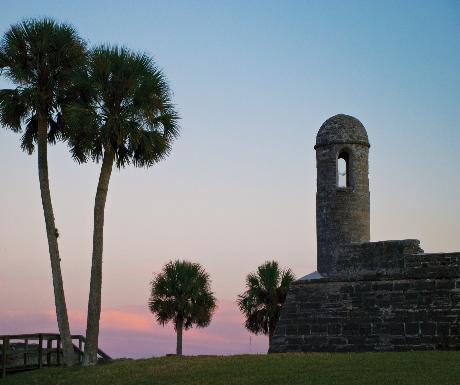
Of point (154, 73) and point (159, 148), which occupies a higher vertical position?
point (154, 73)

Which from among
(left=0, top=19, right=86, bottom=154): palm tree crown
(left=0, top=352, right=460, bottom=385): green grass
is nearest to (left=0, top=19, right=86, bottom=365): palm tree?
(left=0, top=19, right=86, bottom=154): palm tree crown

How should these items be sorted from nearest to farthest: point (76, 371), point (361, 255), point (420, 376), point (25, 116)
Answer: point (420, 376)
point (76, 371)
point (361, 255)
point (25, 116)

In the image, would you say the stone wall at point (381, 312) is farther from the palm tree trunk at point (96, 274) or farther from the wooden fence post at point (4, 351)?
the wooden fence post at point (4, 351)

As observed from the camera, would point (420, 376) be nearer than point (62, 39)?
Yes

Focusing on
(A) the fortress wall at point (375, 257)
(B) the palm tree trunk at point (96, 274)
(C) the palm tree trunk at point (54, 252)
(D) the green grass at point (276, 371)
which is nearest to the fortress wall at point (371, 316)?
(A) the fortress wall at point (375, 257)

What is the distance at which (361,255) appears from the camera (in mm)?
27875

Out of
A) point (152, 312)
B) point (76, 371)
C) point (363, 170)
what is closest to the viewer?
point (76, 371)

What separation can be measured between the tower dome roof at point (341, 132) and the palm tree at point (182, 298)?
584 inches

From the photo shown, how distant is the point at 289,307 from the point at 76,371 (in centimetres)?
744

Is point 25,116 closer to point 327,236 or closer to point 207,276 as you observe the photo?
point 327,236

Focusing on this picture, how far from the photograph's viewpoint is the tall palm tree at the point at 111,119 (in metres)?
27.0

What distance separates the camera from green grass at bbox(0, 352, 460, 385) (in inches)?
750

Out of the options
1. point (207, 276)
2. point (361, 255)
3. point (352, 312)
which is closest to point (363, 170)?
point (361, 255)

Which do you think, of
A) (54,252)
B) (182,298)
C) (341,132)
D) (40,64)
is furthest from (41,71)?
(182,298)
